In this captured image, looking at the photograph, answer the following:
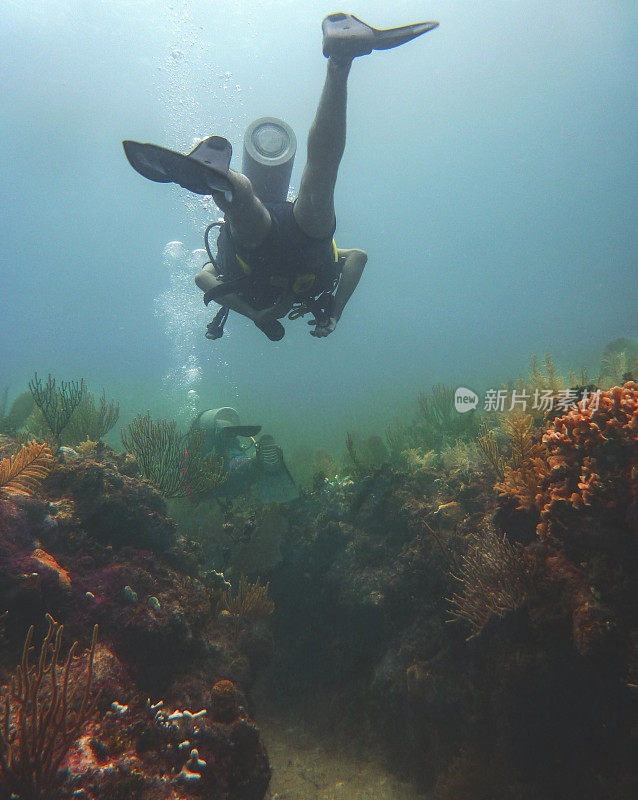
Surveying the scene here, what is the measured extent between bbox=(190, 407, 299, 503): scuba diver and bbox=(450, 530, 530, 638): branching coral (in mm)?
3764

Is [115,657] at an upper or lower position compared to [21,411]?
lower

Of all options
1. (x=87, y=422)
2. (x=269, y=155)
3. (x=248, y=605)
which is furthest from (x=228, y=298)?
(x=87, y=422)

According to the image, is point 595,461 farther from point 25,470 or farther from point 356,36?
point 25,470

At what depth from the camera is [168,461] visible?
630 cm

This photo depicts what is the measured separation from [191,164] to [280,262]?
4.39 ft

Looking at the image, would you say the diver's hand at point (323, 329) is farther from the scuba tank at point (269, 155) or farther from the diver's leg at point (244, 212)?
the scuba tank at point (269, 155)

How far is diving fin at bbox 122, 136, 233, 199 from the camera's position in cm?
319

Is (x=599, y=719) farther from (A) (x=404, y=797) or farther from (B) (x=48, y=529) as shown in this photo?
(B) (x=48, y=529)

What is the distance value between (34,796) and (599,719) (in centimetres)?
340

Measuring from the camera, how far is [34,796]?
1.61 m

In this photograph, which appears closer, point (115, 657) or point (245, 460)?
point (115, 657)

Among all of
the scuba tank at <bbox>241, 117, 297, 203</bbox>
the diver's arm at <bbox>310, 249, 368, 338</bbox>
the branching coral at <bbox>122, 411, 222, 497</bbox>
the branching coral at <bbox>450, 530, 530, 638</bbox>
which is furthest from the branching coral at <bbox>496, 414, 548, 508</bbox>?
the branching coral at <bbox>122, 411, 222, 497</bbox>

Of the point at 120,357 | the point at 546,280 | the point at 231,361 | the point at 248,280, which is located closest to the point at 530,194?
the point at 546,280

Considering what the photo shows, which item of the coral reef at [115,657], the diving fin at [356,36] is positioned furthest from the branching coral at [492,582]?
the diving fin at [356,36]
